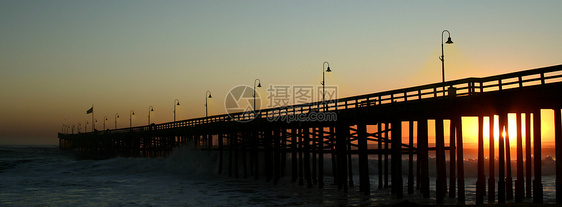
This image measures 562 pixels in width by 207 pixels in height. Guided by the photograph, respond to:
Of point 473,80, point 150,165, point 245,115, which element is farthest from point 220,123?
point 473,80

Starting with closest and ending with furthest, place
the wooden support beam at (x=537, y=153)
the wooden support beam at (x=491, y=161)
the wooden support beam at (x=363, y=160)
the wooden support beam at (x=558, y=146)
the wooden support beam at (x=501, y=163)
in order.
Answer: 1. the wooden support beam at (x=558, y=146)
2. the wooden support beam at (x=537, y=153)
3. the wooden support beam at (x=501, y=163)
4. the wooden support beam at (x=491, y=161)
5. the wooden support beam at (x=363, y=160)

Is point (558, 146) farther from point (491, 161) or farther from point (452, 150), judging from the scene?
point (452, 150)

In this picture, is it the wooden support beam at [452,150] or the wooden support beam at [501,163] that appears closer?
the wooden support beam at [501,163]

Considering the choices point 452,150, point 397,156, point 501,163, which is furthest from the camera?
point 397,156

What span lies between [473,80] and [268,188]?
14.9 meters

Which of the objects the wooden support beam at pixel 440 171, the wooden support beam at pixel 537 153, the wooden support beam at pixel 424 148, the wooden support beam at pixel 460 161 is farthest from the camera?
the wooden support beam at pixel 424 148

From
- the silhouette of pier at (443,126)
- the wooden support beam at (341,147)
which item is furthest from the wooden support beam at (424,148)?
the wooden support beam at (341,147)

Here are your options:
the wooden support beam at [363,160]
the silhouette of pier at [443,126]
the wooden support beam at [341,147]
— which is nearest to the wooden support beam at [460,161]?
the silhouette of pier at [443,126]

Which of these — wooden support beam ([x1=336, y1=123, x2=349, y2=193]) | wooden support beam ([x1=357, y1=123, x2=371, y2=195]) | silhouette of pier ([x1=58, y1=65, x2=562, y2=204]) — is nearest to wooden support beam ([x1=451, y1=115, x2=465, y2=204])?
silhouette of pier ([x1=58, y1=65, x2=562, y2=204])

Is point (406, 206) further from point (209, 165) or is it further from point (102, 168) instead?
point (102, 168)

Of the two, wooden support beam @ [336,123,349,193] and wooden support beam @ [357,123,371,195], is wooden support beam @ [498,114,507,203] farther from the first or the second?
wooden support beam @ [336,123,349,193]

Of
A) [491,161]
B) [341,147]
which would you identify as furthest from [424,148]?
[341,147]

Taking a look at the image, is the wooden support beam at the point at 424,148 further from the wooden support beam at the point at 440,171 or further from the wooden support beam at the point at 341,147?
the wooden support beam at the point at 341,147

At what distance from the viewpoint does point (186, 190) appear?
32312mm
